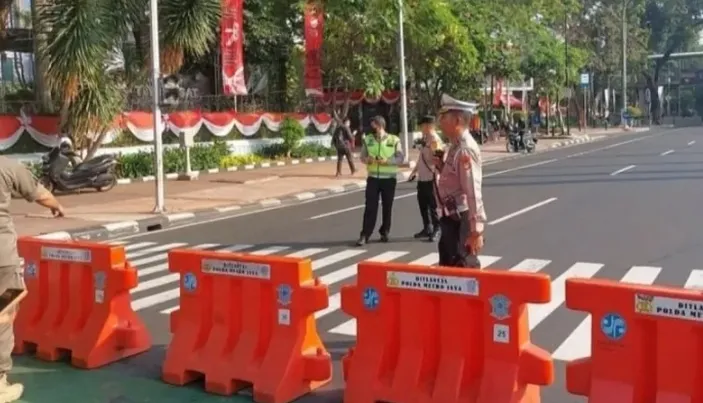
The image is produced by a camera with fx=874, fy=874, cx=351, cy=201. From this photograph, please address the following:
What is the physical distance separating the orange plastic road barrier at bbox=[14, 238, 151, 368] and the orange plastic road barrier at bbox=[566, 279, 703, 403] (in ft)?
12.0

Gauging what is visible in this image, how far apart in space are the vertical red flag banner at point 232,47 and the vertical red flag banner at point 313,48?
9.43 feet

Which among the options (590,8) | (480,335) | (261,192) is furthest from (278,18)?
(590,8)

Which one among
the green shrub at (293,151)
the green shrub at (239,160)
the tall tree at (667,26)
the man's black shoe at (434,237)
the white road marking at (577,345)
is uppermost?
the tall tree at (667,26)

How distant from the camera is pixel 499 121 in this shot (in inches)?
1998

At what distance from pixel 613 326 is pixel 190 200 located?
49.9ft

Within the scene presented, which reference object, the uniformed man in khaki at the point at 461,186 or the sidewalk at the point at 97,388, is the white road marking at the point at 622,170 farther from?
the sidewalk at the point at 97,388

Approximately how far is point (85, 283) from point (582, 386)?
13.4 feet

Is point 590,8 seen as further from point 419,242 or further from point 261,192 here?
point 419,242

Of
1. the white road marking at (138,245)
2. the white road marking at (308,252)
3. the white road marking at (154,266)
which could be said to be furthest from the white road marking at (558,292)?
the white road marking at (138,245)

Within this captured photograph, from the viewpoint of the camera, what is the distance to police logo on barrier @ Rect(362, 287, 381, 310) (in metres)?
5.74

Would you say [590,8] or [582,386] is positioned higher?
[590,8]

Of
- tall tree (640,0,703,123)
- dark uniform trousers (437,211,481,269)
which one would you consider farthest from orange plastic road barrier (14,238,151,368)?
tall tree (640,0,703,123)

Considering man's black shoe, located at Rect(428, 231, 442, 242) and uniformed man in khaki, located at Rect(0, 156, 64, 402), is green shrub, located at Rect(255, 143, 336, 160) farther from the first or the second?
uniformed man in khaki, located at Rect(0, 156, 64, 402)

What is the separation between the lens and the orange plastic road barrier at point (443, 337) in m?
5.16
